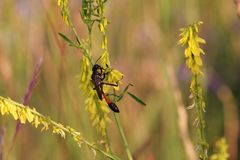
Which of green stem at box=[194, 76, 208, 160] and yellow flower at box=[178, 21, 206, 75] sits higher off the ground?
yellow flower at box=[178, 21, 206, 75]

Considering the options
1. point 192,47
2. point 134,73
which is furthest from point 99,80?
point 134,73

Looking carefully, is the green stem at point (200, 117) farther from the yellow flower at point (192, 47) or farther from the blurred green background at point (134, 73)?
the blurred green background at point (134, 73)

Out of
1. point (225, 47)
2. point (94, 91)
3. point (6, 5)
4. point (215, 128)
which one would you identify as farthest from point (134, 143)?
point (94, 91)

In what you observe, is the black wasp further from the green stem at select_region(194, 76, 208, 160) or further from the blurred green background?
the blurred green background

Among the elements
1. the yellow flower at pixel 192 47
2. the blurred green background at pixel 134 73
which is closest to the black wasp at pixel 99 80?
the yellow flower at pixel 192 47

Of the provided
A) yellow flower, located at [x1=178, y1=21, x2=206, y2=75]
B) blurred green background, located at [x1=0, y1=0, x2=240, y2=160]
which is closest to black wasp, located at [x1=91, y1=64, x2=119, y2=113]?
yellow flower, located at [x1=178, y1=21, x2=206, y2=75]

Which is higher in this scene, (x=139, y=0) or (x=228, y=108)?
(x=139, y=0)

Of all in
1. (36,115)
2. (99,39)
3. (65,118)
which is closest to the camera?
(36,115)

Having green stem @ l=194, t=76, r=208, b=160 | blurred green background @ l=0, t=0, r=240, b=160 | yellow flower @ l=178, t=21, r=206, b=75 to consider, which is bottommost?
green stem @ l=194, t=76, r=208, b=160

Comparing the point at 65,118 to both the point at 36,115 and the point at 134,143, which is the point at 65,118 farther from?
the point at 36,115
